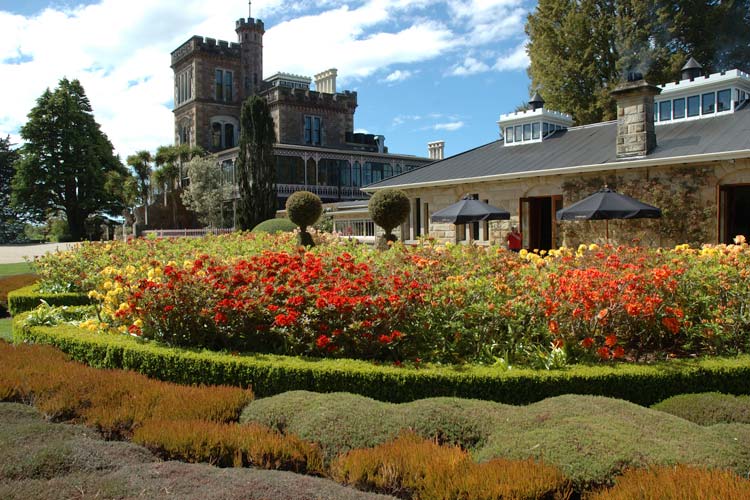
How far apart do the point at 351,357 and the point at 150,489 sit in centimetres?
331

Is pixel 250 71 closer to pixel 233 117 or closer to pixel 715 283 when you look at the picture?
pixel 233 117

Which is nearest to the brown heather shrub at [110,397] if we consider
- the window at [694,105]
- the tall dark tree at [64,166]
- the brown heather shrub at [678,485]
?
the brown heather shrub at [678,485]

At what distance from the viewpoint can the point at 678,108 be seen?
17906 millimetres

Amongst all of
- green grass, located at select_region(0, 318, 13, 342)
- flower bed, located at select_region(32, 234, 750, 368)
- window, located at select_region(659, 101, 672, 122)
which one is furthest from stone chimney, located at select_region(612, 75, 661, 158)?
green grass, located at select_region(0, 318, 13, 342)

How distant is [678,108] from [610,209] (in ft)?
21.5

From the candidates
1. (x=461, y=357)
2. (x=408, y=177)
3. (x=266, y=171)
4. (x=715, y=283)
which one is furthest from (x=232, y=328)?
(x=266, y=171)

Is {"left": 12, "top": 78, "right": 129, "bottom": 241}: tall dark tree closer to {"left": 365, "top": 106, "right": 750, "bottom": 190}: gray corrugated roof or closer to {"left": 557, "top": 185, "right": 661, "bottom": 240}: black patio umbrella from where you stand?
{"left": 365, "top": 106, "right": 750, "bottom": 190}: gray corrugated roof

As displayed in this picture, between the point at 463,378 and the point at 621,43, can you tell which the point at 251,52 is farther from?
the point at 463,378

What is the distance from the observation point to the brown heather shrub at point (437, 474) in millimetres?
2885

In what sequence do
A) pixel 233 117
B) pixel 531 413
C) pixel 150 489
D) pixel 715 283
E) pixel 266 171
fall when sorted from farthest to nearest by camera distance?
pixel 233 117
pixel 266 171
pixel 715 283
pixel 531 413
pixel 150 489

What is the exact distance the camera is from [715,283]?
22.0 feet

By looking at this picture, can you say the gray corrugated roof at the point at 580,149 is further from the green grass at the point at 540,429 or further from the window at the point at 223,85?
the window at the point at 223,85

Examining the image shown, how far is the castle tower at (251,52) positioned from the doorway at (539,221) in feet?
131

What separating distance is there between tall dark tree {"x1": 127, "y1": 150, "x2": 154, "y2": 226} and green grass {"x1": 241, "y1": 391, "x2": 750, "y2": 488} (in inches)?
1688
